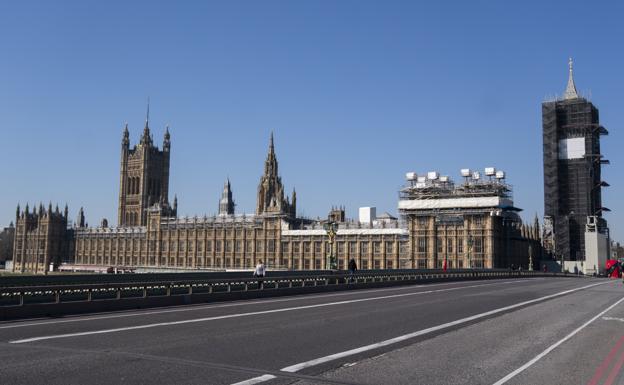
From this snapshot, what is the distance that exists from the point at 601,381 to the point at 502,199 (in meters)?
84.5

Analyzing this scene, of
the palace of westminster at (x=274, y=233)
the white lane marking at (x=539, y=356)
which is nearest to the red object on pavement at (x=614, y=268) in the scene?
the palace of westminster at (x=274, y=233)

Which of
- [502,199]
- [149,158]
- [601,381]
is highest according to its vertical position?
[149,158]

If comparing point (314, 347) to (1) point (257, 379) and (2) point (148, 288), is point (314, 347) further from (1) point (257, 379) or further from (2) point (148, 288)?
(2) point (148, 288)

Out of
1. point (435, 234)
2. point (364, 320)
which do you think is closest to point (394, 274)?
point (364, 320)

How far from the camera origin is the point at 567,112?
11469cm

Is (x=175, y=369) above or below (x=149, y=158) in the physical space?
below

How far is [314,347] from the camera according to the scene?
1351 centimetres

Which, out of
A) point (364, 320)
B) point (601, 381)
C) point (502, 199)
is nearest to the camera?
point (601, 381)

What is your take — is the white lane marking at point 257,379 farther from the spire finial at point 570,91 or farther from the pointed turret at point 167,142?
the pointed turret at point 167,142

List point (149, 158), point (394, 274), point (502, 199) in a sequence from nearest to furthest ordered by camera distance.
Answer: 1. point (394, 274)
2. point (502, 199)
3. point (149, 158)

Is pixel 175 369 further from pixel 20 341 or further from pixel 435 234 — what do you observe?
pixel 435 234

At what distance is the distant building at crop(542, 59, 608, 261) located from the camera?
366 ft

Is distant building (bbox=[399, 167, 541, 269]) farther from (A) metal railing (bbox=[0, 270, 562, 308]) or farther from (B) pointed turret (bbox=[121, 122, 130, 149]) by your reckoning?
(B) pointed turret (bbox=[121, 122, 130, 149])

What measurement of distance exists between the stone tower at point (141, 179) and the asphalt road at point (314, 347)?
154 meters
